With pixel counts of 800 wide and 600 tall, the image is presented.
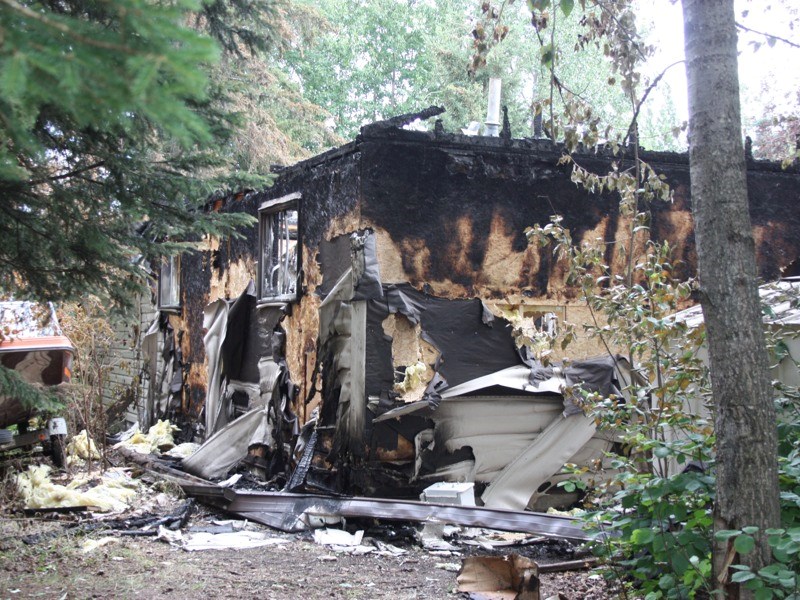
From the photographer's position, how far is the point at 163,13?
2020mm

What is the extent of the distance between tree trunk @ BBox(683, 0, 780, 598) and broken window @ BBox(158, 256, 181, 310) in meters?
11.8

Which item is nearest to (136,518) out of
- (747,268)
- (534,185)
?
(534,185)

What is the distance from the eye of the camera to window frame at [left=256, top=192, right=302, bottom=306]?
994 cm

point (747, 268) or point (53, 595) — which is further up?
point (747, 268)

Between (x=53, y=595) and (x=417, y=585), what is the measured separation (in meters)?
2.45

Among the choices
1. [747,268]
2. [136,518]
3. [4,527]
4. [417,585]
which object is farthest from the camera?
[136,518]

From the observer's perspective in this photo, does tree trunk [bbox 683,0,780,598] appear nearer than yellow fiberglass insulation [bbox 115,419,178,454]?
Yes

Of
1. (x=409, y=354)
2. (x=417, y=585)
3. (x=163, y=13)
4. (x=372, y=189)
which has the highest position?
(x=372, y=189)

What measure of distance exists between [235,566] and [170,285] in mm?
9696

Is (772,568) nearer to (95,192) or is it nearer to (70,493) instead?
(95,192)

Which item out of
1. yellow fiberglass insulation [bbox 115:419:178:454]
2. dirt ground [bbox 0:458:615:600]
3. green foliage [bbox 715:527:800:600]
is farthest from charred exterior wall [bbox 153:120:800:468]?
green foliage [bbox 715:527:800:600]

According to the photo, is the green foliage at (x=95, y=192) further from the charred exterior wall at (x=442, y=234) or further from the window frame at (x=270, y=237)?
the window frame at (x=270, y=237)

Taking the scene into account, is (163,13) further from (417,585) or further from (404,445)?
(404,445)

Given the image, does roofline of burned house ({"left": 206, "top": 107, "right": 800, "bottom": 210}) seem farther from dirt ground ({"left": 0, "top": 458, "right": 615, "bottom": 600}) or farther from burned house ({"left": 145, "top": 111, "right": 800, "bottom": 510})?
dirt ground ({"left": 0, "top": 458, "right": 615, "bottom": 600})
